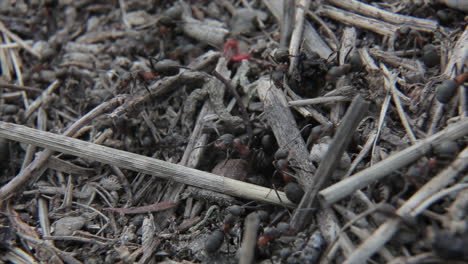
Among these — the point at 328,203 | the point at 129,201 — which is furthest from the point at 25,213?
the point at 328,203

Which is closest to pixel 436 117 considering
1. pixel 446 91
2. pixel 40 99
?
pixel 446 91

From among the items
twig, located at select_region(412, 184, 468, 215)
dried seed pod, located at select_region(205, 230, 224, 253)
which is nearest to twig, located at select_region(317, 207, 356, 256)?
twig, located at select_region(412, 184, 468, 215)

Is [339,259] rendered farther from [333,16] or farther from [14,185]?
[14,185]

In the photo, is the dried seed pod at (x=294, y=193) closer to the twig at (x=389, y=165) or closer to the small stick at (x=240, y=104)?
the twig at (x=389, y=165)

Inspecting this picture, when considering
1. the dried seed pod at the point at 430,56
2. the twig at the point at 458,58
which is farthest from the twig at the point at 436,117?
the dried seed pod at the point at 430,56

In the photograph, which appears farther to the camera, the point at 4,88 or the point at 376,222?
the point at 4,88

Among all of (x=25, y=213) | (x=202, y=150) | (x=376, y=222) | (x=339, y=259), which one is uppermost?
(x=376, y=222)

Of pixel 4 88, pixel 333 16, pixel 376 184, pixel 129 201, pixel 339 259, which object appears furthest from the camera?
pixel 4 88

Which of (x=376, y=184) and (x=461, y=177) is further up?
(x=461, y=177)
